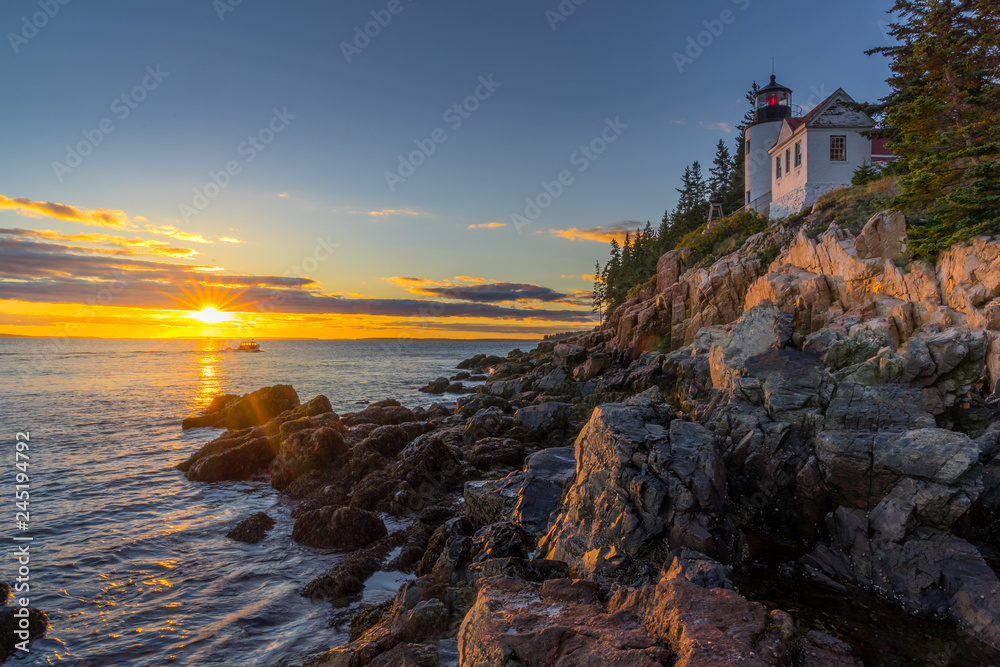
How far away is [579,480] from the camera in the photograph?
429 inches

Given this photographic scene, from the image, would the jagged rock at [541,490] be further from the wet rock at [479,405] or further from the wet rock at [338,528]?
the wet rock at [479,405]

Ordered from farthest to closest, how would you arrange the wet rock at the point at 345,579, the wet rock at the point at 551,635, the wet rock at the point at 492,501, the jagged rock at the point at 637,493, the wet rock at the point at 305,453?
the wet rock at the point at 305,453 < the wet rock at the point at 492,501 < the wet rock at the point at 345,579 < the jagged rock at the point at 637,493 < the wet rock at the point at 551,635

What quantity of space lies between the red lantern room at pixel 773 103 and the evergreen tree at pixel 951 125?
17047 millimetres

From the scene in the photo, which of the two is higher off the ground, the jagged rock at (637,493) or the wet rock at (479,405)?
the jagged rock at (637,493)

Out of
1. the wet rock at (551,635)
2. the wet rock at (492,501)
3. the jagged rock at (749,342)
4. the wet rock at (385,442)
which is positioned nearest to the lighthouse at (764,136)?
the jagged rock at (749,342)

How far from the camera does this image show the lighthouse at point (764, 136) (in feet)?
142

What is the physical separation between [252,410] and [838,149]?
4060 cm

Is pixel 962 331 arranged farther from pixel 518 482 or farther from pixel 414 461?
pixel 414 461

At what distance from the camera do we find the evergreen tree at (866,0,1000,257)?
1684cm

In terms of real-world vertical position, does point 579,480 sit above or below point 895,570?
above

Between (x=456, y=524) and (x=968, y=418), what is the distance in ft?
44.0

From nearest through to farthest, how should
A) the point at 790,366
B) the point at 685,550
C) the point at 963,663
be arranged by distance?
the point at 963,663 < the point at 685,550 < the point at 790,366

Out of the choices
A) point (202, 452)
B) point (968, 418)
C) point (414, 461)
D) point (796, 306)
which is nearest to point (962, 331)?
point (968, 418)

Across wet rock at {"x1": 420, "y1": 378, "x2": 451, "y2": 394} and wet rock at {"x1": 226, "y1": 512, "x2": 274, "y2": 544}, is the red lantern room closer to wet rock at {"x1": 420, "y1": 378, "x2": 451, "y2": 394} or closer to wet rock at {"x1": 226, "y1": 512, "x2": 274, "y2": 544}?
wet rock at {"x1": 420, "y1": 378, "x2": 451, "y2": 394}
